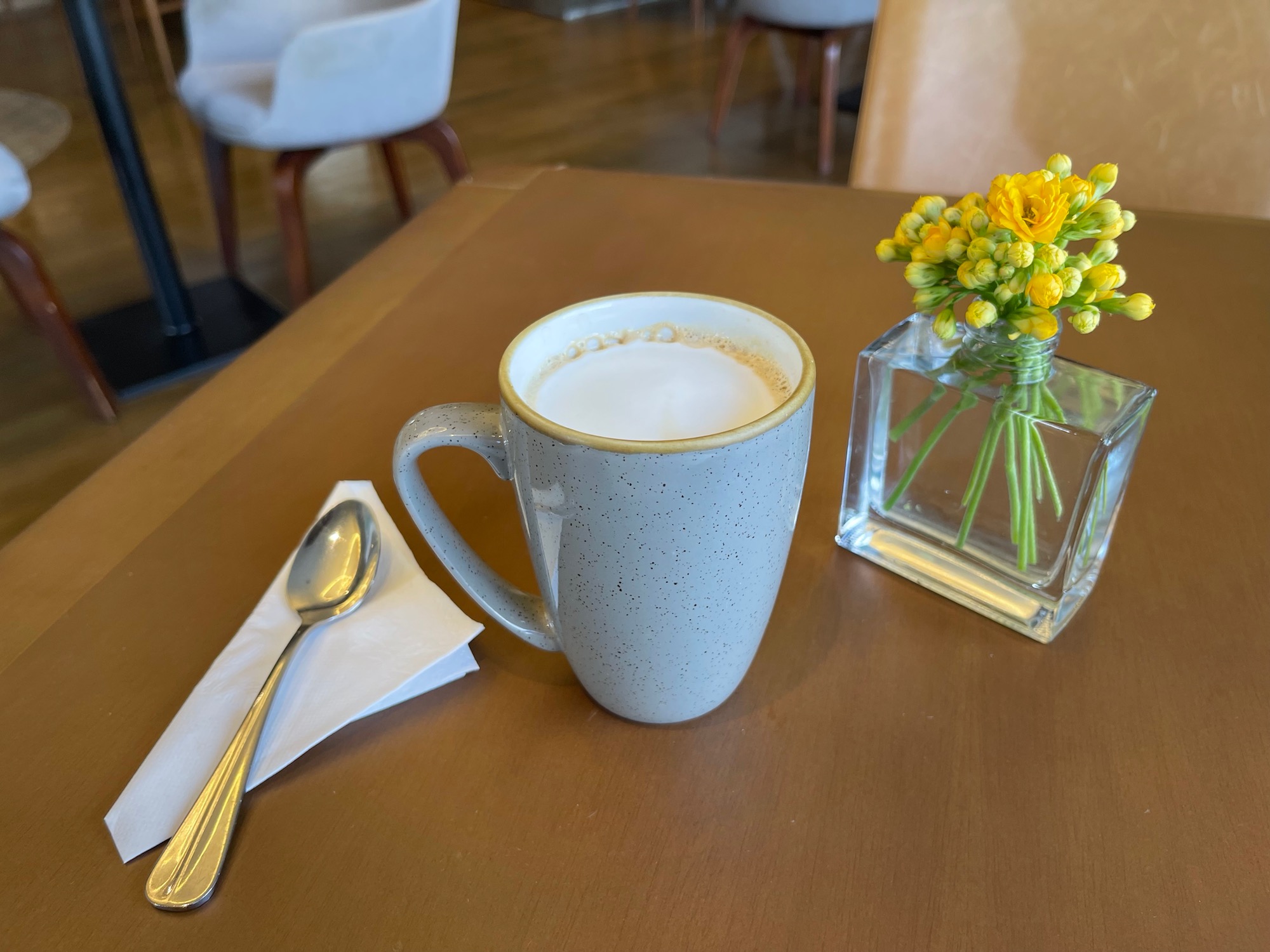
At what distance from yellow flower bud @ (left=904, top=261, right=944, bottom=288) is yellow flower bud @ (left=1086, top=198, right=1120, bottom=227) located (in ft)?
0.19

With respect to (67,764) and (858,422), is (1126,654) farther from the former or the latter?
(67,764)

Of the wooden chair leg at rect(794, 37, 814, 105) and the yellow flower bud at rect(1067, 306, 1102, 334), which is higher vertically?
the yellow flower bud at rect(1067, 306, 1102, 334)

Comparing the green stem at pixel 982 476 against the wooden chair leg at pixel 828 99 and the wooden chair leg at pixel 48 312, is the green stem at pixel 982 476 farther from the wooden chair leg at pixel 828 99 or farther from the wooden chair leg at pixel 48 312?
the wooden chair leg at pixel 828 99

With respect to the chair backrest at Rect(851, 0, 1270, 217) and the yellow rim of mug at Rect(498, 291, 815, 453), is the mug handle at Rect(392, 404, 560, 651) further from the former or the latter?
the chair backrest at Rect(851, 0, 1270, 217)

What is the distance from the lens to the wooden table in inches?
11.7

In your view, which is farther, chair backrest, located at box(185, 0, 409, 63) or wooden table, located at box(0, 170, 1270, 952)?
chair backrest, located at box(185, 0, 409, 63)

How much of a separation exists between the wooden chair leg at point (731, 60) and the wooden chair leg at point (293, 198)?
1.21 meters

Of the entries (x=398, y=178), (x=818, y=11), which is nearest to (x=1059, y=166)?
(x=398, y=178)

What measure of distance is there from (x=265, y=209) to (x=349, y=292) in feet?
6.30

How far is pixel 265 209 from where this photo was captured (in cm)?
234

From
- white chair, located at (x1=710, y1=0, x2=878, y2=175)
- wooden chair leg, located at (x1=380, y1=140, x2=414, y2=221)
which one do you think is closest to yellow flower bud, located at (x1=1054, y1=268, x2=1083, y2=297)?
wooden chair leg, located at (x1=380, y1=140, x2=414, y2=221)

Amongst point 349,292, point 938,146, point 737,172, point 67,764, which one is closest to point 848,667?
point 67,764

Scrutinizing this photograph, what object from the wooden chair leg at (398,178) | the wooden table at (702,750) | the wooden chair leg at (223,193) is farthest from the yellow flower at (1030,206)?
the wooden chair leg at (398,178)

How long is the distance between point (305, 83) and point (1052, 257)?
148 centimetres
